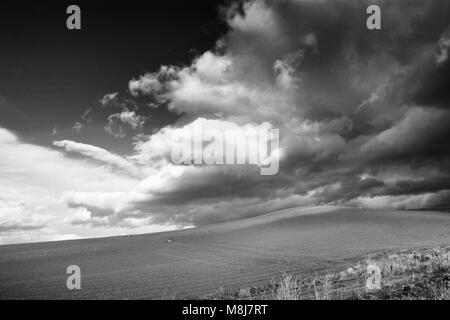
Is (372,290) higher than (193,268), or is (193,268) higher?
(372,290)

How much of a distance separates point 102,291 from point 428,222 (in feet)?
205

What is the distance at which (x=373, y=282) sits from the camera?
16328 millimetres

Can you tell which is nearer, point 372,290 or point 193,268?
point 372,290

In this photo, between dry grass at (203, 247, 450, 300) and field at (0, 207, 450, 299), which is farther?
field at (0, 207, 450, 299)

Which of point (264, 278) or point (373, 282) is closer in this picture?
point (373, 282)

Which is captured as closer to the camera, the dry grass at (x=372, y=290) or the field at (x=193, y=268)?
the dry grass at (x=372, y=290)

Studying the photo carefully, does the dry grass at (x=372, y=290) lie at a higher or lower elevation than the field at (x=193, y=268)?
higher

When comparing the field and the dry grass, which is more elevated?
the dry grass

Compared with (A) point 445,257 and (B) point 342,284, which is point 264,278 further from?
(A) point 445,257
